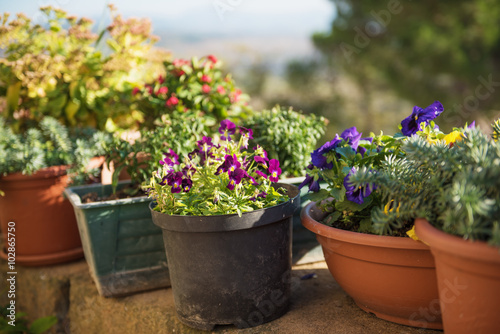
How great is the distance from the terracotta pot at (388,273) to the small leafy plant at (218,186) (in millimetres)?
225

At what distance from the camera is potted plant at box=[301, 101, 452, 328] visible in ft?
4.48

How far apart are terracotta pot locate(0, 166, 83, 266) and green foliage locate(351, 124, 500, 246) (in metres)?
1.77

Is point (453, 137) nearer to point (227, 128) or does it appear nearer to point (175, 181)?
point (227, 128)

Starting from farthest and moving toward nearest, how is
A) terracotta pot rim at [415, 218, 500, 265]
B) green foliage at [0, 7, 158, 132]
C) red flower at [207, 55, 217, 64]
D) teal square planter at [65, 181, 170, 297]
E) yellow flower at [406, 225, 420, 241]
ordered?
green foliage at [0, 7, 158, 132] → red flower at [207, 55, 217, 64] → teal square planter at [65, 181, 170, 297] → yellow flower at [406, 225, 420, 241] → terracotta pot rim at [415, 218, 500, 265]

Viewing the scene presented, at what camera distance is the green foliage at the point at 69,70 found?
9.08ft

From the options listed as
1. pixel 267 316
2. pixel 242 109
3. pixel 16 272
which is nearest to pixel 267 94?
pixel 242 109

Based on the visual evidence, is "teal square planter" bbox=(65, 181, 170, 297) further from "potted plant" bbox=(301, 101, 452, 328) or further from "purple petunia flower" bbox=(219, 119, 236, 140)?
"potted plant" bbox=(301, 101, 452, 328)

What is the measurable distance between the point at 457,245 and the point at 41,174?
206 cm

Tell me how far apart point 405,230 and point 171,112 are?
1.52m

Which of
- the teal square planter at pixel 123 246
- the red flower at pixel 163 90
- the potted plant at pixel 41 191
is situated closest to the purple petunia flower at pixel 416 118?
the teal square planter at pixel 123 246

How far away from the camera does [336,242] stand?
4.94ft

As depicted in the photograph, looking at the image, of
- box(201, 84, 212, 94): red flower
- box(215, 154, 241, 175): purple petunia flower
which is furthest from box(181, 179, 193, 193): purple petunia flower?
box(201, 84, 212, 94): red flower

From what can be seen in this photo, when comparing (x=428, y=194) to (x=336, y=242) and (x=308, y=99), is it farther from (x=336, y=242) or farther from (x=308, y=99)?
(x=308, y=99)

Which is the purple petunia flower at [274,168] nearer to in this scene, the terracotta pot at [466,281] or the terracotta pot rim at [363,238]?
the terracotta pot rim at [363,238]
